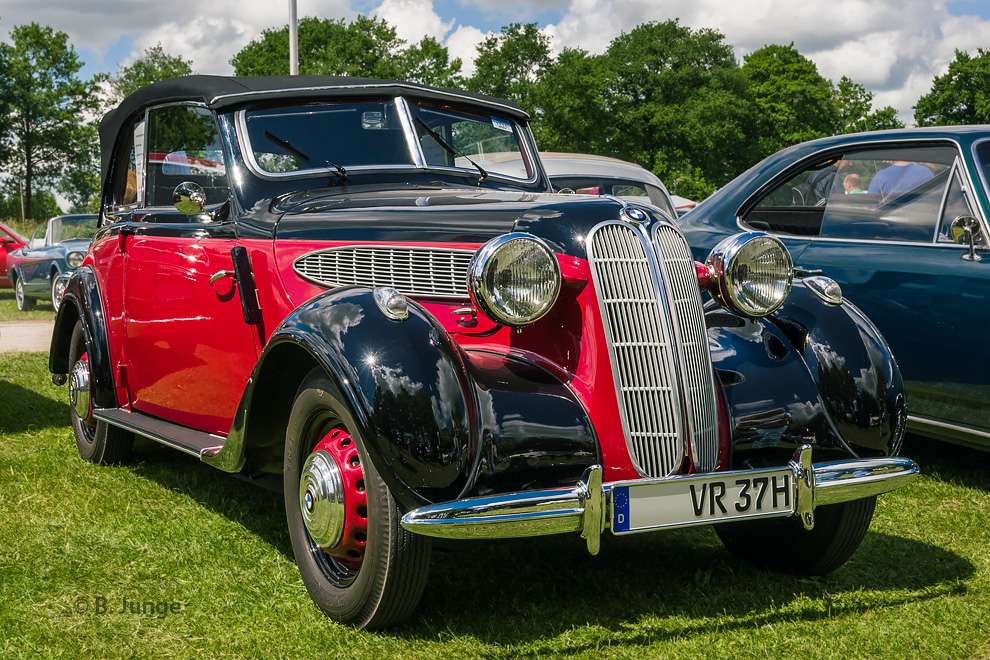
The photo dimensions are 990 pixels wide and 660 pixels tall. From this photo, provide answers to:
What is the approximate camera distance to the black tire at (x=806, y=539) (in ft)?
11.1

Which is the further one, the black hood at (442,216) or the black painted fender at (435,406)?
the black hood at (442,216)

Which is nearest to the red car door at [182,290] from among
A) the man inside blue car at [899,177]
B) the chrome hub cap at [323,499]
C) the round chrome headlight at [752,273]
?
the chrome hub cap at [323,499]

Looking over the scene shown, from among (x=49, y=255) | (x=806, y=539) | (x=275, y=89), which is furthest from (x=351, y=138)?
(x=49, y=255)

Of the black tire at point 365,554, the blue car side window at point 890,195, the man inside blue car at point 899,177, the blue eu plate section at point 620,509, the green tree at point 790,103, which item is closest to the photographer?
the blue eu plate section at point 620,509

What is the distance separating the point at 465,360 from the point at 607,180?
7.07 m

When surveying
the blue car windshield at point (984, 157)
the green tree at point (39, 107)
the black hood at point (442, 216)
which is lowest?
the black hood at point (442, 216)

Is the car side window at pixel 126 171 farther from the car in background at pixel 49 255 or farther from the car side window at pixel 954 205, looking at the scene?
the car in background at pixel 49 255

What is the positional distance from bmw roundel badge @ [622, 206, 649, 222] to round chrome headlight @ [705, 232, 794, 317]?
344mm

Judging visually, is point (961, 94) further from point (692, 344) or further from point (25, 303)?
point (692, 344)

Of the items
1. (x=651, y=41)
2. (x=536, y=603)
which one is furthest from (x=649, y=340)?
(x=651, y=41)

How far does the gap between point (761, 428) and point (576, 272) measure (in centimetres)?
79

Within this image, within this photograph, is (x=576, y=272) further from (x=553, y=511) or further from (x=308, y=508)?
(x=308, y=508)

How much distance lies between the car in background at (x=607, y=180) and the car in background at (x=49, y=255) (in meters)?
8.38

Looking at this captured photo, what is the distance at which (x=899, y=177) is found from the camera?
508cm
